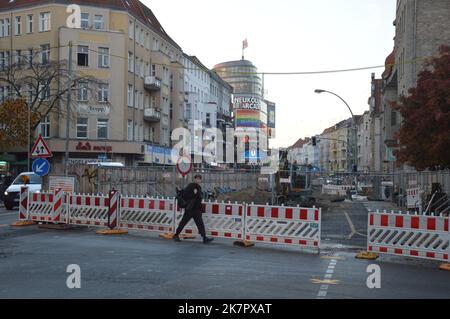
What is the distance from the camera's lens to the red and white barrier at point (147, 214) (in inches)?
644

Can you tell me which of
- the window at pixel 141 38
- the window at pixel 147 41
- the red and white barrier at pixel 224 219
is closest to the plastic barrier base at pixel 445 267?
Result: the red and white barrier at pixel 224 219

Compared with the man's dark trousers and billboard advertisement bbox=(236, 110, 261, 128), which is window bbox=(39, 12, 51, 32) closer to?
the man's dark trousers

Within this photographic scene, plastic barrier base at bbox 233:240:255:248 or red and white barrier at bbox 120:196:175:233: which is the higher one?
red and white barrier at bbox 120:196:175:233

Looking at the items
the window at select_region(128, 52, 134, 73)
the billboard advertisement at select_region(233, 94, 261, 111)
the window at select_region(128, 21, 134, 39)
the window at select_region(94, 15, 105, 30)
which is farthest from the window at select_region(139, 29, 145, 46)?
the billboard advertisement at select_region(233, 94, 261, 111)

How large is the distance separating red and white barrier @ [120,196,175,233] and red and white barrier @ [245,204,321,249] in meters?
2.67

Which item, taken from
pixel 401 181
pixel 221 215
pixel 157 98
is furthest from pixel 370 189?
pixel 157 98

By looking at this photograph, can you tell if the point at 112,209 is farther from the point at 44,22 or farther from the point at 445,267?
the point at 44,22

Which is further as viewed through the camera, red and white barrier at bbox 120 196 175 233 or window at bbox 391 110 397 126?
window at bbox 391 110 397 126

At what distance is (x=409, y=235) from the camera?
12.7 meters

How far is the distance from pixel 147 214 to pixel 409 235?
7.63 m

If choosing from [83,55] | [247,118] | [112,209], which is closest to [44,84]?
[83,55]

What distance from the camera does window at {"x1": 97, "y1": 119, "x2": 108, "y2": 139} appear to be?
51094 millimetres

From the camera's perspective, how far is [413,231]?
12609 mm
